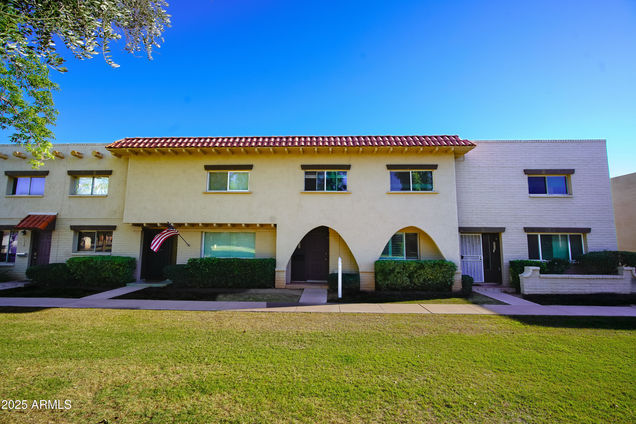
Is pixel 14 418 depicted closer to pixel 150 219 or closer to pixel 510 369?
pixel 510 369

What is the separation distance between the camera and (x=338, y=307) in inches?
339

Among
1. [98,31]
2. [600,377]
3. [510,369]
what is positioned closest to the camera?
[600,377]

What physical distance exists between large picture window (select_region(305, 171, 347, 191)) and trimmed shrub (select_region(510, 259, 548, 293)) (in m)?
7.75

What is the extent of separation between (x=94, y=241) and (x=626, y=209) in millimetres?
30627

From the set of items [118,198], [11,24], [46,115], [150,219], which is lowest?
[150,219]

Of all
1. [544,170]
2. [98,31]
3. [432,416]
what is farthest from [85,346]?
[544,170]

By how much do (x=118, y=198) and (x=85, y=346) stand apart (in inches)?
405

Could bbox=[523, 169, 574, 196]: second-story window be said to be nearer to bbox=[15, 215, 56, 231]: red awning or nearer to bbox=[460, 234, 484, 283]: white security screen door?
bbox=[460, 234, 484, 283]: white security screen door

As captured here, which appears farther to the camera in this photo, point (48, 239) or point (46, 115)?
point (48, 239)

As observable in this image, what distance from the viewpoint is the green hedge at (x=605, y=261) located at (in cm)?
1128

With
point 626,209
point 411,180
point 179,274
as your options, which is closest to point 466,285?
point 411,180

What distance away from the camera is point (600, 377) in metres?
4.09

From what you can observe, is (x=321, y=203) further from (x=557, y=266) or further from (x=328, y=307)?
(x=557, y=266)

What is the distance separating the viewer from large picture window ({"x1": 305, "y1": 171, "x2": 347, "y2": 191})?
1252 cm
